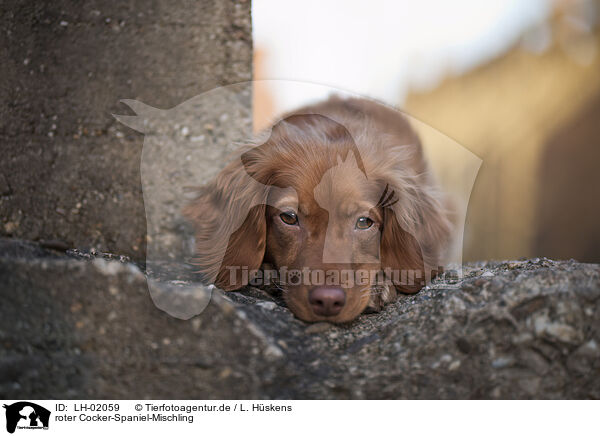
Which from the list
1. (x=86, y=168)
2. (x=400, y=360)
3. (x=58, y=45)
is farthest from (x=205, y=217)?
(x=400, y=360)

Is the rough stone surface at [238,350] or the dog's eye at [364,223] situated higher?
the dog's eye at [364,223]

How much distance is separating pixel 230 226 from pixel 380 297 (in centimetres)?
96

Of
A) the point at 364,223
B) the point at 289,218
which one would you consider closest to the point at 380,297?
the point at 364,223

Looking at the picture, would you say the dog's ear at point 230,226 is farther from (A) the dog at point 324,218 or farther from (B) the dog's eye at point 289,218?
(B) the dog's eye at point 289,218

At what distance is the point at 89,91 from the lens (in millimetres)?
2928

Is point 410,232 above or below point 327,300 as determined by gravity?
above

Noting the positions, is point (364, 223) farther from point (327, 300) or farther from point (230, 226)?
point (230, 226)

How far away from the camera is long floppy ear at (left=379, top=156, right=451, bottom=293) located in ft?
8.97
